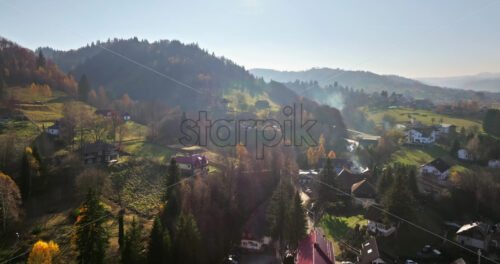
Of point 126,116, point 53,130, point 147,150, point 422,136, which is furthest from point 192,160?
point 422,136

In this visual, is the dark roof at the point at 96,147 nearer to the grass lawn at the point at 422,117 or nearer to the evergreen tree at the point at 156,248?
the evergreen tree at the point at 156,248

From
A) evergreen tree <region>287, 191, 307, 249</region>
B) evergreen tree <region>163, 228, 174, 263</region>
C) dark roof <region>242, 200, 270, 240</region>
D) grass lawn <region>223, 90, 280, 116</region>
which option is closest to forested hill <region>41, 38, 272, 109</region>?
grass lawn <region>223, 90, 280, 116</region>

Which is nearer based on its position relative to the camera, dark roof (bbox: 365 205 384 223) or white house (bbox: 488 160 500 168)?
dark roof (bbox: 365 205 384 223)

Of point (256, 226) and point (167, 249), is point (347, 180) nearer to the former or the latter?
point (256, 226)

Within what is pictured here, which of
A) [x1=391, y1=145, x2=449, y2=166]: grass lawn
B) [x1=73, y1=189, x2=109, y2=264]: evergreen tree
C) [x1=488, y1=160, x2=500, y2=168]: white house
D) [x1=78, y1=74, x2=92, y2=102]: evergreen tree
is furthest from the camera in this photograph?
[x1=78, y1=74, x2=92, y2=102]: evergreen tree

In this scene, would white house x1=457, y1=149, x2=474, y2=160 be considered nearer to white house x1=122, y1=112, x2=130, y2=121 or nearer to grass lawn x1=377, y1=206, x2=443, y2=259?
grass lawn x1=377, y1=206, x2=443, y2=259

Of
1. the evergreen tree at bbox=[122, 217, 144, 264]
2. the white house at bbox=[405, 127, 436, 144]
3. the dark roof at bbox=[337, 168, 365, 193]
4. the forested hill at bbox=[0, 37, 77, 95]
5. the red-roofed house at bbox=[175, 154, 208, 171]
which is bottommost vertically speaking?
the dark roof at bbox=[337, 168, 365, 193]
